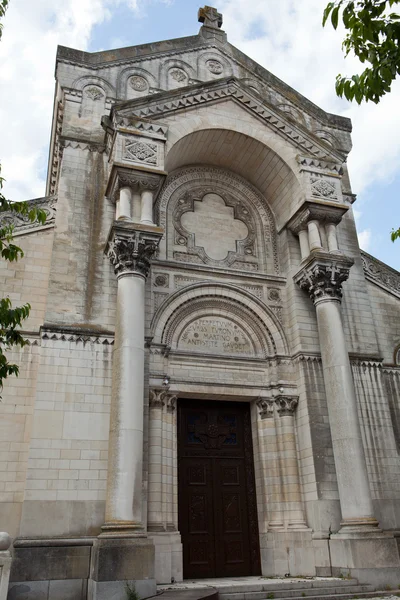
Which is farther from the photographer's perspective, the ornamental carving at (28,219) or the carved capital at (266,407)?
the carved capital at (266,407)

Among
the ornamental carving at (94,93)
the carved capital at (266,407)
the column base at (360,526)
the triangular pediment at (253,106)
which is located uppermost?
the ornamental carving at (94,93)

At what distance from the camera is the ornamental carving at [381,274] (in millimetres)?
17188

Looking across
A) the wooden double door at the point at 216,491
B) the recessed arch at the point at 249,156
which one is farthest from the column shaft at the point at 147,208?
the wooden double door at the point at 216,491

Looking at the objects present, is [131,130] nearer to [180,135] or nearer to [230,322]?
[180,135]

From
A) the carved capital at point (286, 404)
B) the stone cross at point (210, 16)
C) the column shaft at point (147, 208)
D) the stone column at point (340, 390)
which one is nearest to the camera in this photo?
the stone column at point (340, 390)

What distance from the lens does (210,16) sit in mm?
20141

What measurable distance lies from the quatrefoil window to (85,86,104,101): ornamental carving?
446 cm

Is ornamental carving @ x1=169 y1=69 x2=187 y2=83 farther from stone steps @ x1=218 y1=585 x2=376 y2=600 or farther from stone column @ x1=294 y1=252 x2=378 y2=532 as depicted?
stone steps @ x1=218 y1=585 x2=376 y2=600

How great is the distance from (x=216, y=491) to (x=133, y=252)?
6.39 meters

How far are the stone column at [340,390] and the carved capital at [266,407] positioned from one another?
5.18 ft

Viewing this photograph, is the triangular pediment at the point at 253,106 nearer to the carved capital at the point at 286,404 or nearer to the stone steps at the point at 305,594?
the carved capital at the point at 286,404

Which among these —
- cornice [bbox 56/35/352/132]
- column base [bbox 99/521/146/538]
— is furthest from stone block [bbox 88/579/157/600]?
cornice [bbox 56/35/352/132]

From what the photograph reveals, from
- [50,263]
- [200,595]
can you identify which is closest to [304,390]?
[200,595]

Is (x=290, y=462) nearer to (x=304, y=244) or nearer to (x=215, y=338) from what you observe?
(x=215, y=338)
